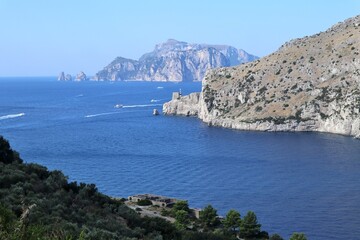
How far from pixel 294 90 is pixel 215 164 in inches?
2074

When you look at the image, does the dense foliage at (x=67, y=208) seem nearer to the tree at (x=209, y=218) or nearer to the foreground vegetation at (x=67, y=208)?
the foreground vegetation at (x=67, y=208)

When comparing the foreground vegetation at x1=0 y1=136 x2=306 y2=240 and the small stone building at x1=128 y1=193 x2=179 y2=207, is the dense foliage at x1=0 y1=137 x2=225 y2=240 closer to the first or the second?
the foreground vegetation at x1=0 y1=136 x2=306 y2=240

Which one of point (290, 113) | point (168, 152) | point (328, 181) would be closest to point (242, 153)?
point (168, 152)

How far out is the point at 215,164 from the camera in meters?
75.2

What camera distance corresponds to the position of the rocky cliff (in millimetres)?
109250

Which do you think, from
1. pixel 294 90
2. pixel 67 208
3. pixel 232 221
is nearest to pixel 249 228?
pixel 232 221

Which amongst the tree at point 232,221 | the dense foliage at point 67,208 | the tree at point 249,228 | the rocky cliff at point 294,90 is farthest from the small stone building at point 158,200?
the rocky cliff at point 294,90

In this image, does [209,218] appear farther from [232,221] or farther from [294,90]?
[294,90]

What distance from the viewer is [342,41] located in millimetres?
126688

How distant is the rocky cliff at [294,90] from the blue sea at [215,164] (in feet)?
19.2

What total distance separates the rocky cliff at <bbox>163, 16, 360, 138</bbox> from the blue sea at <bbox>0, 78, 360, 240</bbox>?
586 cm

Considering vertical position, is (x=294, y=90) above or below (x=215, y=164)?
above

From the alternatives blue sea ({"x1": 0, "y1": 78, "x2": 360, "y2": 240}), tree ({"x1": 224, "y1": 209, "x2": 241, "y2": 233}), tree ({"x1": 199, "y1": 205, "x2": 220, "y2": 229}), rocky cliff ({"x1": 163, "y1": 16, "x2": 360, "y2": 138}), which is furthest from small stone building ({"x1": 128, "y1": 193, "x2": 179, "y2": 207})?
rocky cliff ({"x1": 163, "y1": 16, "x2": 360, "y2": 138})

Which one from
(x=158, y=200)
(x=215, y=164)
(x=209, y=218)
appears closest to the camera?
(x=209, y=218)
